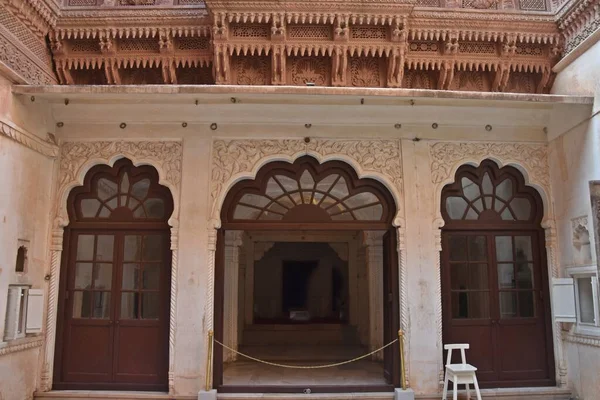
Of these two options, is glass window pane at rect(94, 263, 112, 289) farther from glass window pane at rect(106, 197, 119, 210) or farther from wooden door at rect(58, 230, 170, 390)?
glass window pane at rect(106, 197, 119, 210)

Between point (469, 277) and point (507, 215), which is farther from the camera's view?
point (507, 215)

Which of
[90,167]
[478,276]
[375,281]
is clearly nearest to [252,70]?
[90,167]

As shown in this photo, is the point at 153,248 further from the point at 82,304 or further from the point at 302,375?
the point at 302,375

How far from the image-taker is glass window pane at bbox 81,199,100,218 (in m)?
6.05

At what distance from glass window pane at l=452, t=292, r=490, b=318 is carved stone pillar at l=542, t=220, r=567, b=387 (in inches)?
31.4

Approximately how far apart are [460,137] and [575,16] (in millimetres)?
1799

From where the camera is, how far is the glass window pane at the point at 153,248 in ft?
19.5

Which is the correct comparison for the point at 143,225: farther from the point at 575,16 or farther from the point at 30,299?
the point at 575,16

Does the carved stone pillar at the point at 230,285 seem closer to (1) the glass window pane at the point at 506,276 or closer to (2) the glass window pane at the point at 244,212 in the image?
(2) the glass window pane at the point at 244,212

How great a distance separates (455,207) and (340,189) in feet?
4.71

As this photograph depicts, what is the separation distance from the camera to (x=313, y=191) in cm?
611

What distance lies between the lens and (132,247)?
5.97 metres

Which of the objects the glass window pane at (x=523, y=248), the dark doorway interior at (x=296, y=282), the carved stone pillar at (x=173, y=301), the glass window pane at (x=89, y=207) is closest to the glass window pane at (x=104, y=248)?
the glass window pane at (x=89, y=207)

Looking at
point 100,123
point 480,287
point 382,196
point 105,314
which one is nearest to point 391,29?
point 382,196
